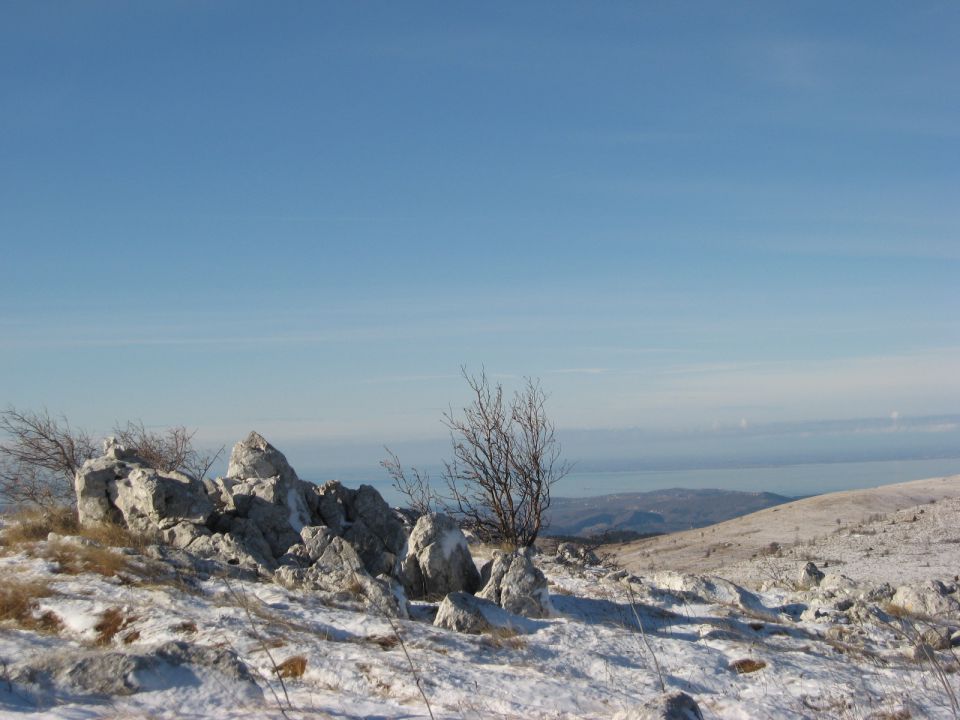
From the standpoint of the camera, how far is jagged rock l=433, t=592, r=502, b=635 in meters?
10.4

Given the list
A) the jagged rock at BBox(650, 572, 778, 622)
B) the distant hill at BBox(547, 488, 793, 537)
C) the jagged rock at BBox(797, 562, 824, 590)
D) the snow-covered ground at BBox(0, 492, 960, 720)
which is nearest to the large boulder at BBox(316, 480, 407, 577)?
the snow-covered ground at BBox(0, 492, 960, 720)

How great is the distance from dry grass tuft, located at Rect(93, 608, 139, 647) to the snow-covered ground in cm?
2

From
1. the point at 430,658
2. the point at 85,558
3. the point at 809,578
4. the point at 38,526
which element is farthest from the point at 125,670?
the point at 809,578

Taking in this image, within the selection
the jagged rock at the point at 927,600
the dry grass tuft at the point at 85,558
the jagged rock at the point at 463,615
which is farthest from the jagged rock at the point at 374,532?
the jagged rock at the point at 927,600

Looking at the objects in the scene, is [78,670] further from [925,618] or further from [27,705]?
[925,618]

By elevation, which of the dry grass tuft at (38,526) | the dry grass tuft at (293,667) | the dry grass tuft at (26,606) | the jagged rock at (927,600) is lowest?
the jagged rock at (927,600)

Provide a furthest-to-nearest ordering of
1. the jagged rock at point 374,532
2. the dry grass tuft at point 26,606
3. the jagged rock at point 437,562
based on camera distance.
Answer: the jagged rock at point 374,532 → the jagged rock at point 437,562 → the dry grass tuft at point 26,606

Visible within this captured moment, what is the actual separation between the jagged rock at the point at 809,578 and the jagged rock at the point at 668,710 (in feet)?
36.6

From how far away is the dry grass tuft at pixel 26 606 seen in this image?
942 cm

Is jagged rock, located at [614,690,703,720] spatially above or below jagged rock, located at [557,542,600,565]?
above

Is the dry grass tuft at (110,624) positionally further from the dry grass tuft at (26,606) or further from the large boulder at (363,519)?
the large boulder at (363,519)

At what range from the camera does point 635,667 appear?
30.0 feet

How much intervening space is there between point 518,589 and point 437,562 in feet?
5.64

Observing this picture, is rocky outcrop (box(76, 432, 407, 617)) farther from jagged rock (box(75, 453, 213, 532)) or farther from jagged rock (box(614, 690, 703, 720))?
jagged rock (box(614, 690, 703, 720))
